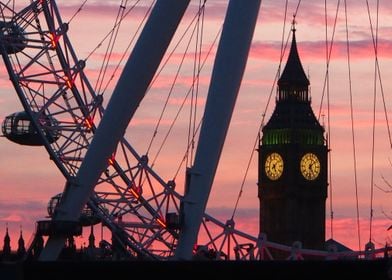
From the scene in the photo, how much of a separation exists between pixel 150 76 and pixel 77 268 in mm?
17618

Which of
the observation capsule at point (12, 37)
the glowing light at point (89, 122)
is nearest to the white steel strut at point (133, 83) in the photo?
the observation capsule at point (12, 37)

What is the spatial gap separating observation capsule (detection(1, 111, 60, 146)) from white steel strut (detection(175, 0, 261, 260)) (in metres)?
32.8

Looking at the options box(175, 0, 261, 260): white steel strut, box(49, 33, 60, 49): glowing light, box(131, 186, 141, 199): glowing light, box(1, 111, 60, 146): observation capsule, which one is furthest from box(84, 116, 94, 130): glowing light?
box(175, 0, 261, 260): white steel strut

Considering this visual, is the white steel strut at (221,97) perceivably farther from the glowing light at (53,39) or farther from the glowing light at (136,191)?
the glowing light at (136,191)

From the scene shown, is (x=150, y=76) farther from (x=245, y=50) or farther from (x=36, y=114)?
(x=36, y=114)

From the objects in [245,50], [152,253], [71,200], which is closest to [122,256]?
[152,253]

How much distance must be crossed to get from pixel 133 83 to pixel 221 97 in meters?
3.89

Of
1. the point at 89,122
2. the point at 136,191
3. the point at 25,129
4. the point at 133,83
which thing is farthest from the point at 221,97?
the point at 25,129

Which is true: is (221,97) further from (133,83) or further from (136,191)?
(136,191)

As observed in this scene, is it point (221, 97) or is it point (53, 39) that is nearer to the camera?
point (221, 97)

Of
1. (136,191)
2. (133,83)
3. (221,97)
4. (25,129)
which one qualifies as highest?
(25,129)

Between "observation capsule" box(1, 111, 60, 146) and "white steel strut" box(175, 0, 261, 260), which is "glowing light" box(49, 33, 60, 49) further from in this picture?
"white steel strut" box(175, 0, 261, 260)

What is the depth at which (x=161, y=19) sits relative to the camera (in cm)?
6138

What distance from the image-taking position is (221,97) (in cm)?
6544
